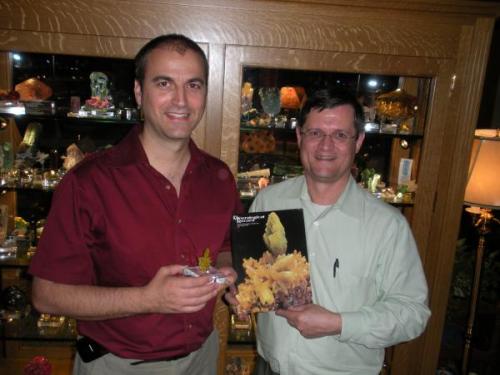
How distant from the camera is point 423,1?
6.63ft

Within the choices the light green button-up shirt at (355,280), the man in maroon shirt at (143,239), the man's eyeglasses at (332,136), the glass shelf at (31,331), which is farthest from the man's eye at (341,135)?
the glass shelf at (31,331)

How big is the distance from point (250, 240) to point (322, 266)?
0.34m

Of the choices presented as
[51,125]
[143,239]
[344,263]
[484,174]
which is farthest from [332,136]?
[51,125]

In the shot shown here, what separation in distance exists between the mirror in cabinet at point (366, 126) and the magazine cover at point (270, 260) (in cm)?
74

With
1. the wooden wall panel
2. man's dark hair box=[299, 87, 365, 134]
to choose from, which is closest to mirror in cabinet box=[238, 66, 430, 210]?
the wooden wall panel

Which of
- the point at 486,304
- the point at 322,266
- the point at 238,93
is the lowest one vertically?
the point at 486,304

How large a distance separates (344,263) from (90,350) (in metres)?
1.15

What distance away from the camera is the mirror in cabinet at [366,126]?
7.45ft

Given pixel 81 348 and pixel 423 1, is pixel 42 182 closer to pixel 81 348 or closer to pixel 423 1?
pixel 81 348

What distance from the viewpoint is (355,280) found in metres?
1.67

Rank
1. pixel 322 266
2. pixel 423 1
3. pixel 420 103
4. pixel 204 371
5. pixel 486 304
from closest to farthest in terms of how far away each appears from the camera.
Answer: pixel 322 266 < pixel 204 371 < pixel 423 1 < pixel 420 103 < pixel 486 304

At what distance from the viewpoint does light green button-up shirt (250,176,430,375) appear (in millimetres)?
1621

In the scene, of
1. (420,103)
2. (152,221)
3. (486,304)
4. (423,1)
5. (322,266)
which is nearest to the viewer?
(152,221)

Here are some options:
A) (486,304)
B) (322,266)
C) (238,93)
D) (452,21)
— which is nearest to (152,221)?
(322,266)
